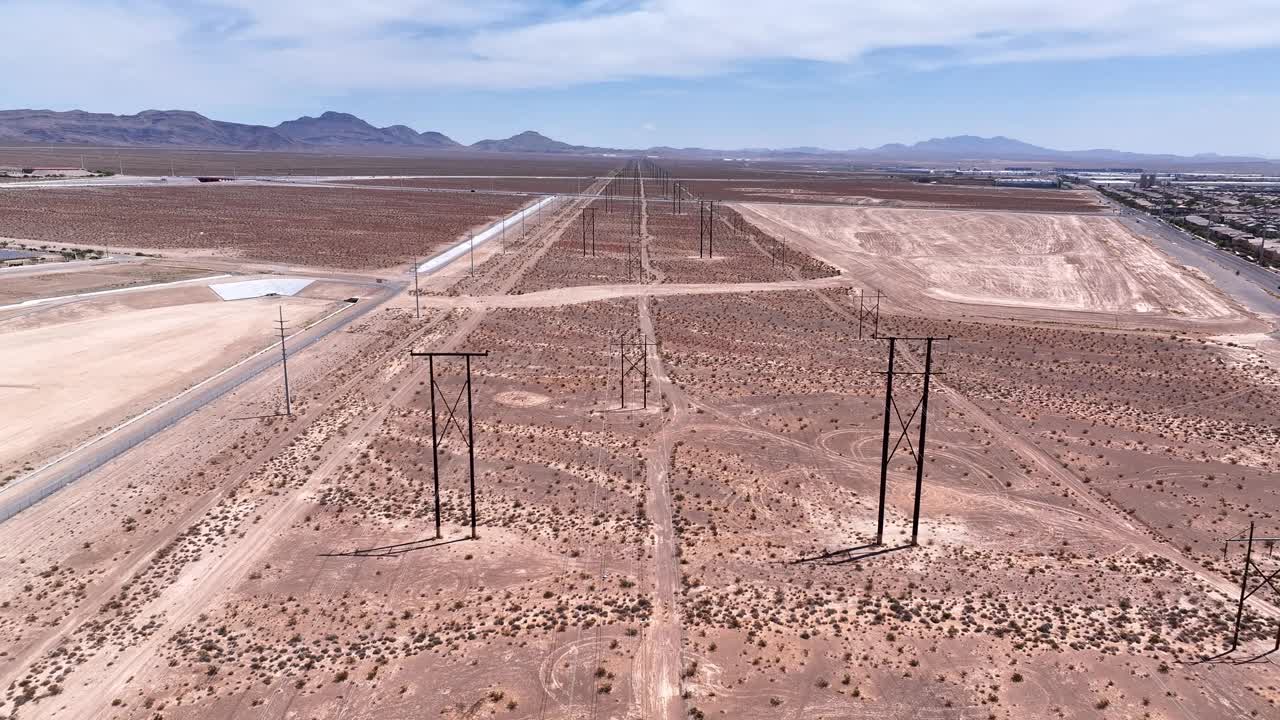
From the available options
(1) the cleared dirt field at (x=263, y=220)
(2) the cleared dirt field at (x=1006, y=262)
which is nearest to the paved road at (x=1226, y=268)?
(2) the cleared dirt field at (x=1006, y=262)

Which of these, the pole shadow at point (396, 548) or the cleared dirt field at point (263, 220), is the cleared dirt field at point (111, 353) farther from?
the cleared dirt field at point (263, 220)

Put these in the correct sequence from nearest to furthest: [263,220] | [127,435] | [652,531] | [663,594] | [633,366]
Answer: [663,594] → [652,531] → [127,435] → [633,366] → [263,220]

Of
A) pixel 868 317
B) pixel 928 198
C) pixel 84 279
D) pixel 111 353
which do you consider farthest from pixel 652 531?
pixel 928 198

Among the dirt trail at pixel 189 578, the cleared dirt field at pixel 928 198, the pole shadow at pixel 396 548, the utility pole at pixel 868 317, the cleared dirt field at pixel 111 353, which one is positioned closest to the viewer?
the dirt trail at pixel 189 578

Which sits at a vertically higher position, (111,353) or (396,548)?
(111,353)

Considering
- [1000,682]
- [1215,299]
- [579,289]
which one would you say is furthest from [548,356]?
[1215,299]

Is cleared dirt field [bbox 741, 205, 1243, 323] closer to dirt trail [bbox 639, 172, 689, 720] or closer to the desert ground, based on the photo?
the desert ground

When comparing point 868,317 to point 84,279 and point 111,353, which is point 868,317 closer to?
point 111,353
